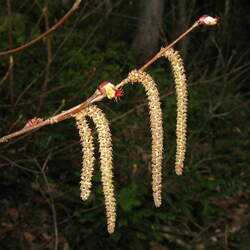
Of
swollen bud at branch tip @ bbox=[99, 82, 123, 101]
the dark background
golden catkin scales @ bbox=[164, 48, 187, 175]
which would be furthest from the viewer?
the dark background

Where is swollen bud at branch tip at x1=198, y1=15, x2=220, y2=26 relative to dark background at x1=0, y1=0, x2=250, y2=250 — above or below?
below

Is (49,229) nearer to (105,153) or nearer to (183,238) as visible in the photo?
(183,238)

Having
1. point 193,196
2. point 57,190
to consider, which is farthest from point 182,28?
point 57,190

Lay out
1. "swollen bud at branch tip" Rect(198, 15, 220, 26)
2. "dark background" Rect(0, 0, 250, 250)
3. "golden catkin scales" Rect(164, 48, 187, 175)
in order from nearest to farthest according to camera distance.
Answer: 1. "swollen bud at branch tip" Rect(198, 15, 220, 26)
2. "golden catkin scales" Rect(164, 48, 187, 175)
3. "dark background" Rect(0, 0, 250, 250)

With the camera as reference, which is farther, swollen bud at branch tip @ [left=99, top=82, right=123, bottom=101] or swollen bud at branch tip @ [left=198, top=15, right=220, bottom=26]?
swollen bud at branch tip @ [left=198, top=15, right=220, bottom=26]

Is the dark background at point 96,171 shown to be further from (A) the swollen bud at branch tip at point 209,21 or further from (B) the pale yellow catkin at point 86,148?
(A) the swollen bud at branch tip at point 209,21

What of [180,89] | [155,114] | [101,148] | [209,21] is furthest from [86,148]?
[209,21]

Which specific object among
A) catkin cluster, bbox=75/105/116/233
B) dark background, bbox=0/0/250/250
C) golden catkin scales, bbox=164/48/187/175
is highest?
dark background, bbox=0/0/250/250

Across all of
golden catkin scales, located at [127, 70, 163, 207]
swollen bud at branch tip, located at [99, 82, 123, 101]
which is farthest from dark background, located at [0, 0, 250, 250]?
swollen bud at branch tip, located at [99, 82, 123, 101]

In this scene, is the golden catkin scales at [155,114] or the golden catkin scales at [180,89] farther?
the golden catkin scales at [180,89]

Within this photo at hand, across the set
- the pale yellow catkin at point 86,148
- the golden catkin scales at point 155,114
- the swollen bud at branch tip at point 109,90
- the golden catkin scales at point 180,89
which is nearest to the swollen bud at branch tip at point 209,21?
the golden catkin scales at point 180,89

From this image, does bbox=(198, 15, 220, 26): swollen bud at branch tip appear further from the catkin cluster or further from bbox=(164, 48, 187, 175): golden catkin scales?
the catkin cluster
